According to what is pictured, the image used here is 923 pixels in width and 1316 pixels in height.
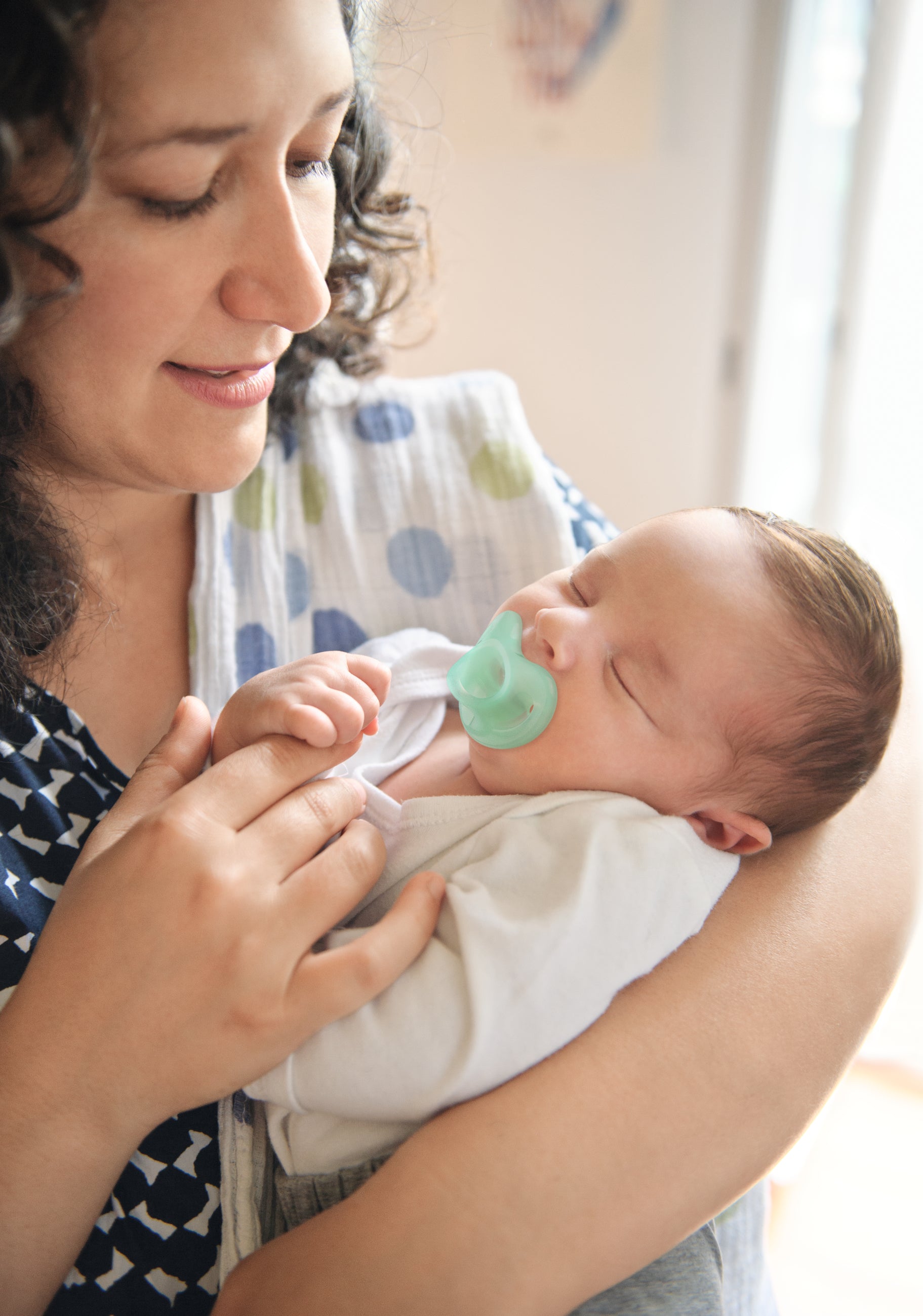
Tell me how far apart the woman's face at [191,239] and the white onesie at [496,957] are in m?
0.49

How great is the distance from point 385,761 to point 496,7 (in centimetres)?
227

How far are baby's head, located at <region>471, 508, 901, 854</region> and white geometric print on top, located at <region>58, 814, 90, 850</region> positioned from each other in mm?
430

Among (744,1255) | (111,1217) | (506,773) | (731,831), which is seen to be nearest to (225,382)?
(506,773)

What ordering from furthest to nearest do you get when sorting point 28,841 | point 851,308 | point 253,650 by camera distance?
point 851,308
point 253,650
point 28,841

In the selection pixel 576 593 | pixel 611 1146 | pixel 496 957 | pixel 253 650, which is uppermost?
pixel 576 593

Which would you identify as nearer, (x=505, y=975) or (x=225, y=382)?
(x=505, y=975)

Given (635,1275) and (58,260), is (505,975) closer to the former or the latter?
(635,1275)

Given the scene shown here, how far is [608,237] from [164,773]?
242cm

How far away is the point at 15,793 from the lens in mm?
985

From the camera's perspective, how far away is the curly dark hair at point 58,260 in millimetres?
745

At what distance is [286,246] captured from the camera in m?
0.91

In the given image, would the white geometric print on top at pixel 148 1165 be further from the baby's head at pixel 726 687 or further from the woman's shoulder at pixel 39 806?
the baby's head at pixel 726 687

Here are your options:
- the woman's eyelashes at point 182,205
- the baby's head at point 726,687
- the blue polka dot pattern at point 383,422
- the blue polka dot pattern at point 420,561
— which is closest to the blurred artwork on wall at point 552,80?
the blue polka dot pattern at point 383,422

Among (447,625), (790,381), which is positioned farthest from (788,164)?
(447,625)
